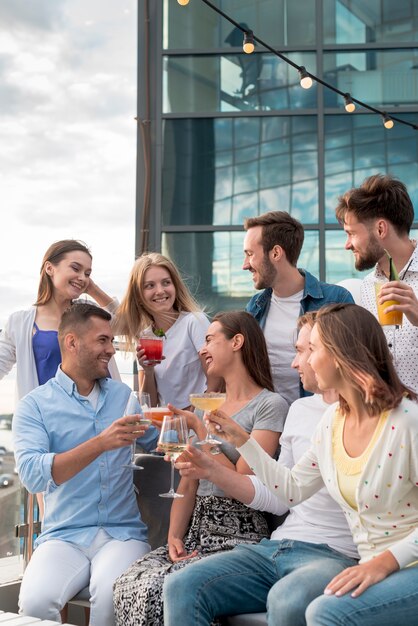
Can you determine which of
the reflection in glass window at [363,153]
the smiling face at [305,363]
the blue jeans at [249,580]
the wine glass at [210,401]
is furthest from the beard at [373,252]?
the reflection in glass window at [363,153]

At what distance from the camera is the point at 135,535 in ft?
11.3

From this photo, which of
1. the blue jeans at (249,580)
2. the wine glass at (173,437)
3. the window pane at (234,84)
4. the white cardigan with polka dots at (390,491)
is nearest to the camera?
the white cardigan with polka dots at (390,491)

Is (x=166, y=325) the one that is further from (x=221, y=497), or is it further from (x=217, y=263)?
(x=217, y=263)

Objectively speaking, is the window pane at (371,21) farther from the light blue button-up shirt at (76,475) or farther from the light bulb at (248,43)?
the light blue button-up shirt at (76,475)

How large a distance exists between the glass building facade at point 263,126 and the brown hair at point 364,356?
5.77m

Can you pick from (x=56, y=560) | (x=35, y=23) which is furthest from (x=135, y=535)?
(x=35, y=23)

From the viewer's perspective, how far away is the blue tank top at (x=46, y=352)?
4.20m

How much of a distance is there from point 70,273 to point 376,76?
5.35 meters

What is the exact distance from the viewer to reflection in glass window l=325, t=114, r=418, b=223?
8422 mm

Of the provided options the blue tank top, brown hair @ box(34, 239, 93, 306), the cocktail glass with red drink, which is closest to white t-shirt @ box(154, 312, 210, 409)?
the cocktail glass with red drink

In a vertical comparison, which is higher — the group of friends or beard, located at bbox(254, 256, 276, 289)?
beard, located at bbox(254, 256, 276, 289)

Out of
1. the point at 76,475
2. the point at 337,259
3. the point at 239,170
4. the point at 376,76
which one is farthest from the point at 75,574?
the point at 376,76

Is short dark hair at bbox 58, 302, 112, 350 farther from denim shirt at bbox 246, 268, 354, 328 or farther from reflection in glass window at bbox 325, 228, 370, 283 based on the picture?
reflection in glass window at bbox 325, 228, 370, 283

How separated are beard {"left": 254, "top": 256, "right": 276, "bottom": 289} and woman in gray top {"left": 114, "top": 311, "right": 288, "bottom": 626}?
429 millimetres
